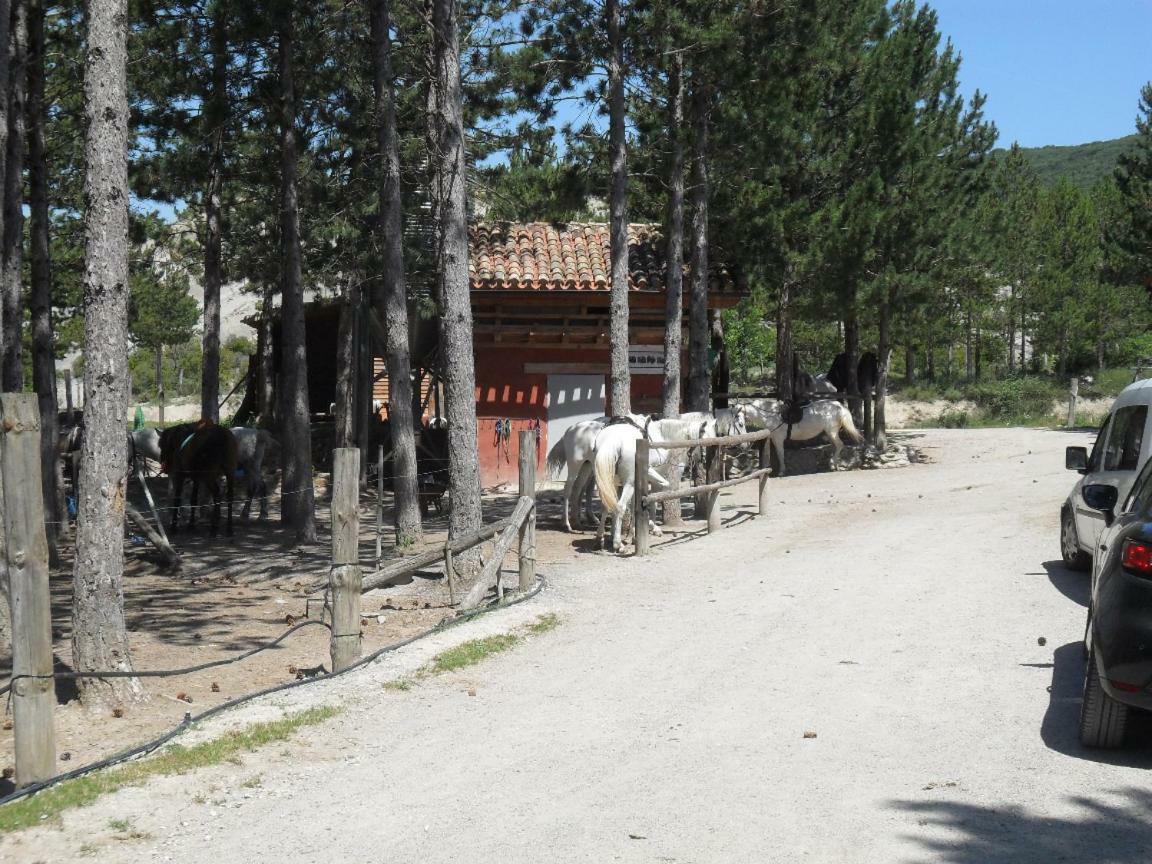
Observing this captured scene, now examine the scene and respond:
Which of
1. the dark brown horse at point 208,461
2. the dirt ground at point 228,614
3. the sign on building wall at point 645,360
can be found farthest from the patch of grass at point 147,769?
the sign on building wall at point 645,360

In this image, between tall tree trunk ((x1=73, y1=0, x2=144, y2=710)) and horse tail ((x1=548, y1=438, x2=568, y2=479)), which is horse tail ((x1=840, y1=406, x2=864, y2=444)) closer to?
horse tail ((x1=548, y1=438, x2=568, y2=479))

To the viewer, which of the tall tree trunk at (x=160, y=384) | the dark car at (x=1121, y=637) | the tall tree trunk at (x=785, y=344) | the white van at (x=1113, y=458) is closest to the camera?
the dark car at (x=1121, y=637)

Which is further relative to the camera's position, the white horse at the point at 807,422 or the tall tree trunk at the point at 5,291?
the white horse at the point at 807,422

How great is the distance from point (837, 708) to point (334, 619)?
3631 mm

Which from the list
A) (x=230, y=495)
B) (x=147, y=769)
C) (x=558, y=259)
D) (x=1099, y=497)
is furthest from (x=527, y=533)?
(x=558, y=259)

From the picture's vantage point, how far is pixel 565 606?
39.2 ft

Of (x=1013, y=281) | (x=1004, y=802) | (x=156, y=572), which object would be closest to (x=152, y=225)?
(x=156, y=572)

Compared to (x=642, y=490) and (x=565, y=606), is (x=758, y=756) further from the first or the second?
(x=642, y=490)

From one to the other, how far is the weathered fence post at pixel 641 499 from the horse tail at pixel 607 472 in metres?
0.41

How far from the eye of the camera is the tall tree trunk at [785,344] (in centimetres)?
2569

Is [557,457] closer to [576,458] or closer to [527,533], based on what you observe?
[576,458]

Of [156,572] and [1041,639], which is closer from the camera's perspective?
[1041,639]

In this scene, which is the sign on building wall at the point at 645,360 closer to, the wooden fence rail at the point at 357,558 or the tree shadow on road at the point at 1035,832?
the wooden fence rail at the point at 357,558

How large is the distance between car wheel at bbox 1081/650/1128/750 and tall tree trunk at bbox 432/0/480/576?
7.27 m
